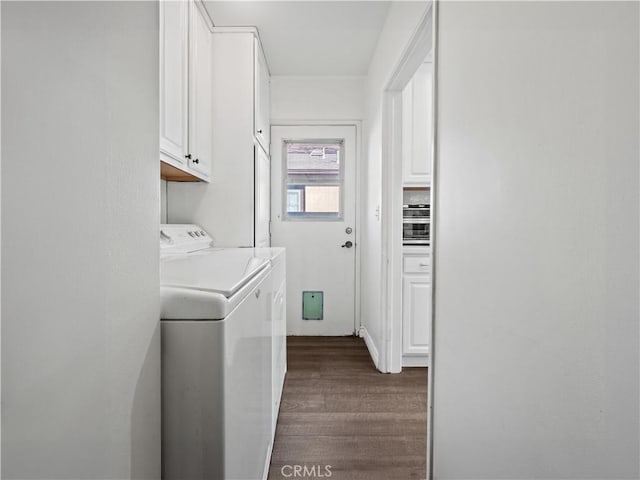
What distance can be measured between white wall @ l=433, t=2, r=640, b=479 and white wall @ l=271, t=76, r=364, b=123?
235 centimetres

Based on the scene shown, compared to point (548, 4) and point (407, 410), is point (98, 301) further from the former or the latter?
point (407, 410)

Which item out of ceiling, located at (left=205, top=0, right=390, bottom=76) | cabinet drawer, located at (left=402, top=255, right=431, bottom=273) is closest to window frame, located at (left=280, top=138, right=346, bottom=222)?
ceiling, located at (left=205, top=0, right=390, bottom=76)

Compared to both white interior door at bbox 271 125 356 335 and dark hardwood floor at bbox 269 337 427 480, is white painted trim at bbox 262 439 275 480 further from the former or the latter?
white interior door at bbox 271 125 356 335

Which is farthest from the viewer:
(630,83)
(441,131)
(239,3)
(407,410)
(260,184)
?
(260,184)

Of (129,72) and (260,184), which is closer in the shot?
(129,72)

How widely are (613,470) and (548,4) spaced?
0.84 meters

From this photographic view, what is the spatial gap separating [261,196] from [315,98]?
1.21 m

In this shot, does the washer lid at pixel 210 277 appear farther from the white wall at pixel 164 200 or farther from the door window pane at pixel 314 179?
the door window pane at pixel 314 179

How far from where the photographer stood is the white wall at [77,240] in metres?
0.39

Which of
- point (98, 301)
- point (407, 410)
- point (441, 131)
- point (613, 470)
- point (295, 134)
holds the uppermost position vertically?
point (295, 134)

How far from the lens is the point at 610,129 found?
613 millimetres

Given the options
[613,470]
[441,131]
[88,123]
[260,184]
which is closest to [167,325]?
[88,123]

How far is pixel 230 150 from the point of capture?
2.63 metres

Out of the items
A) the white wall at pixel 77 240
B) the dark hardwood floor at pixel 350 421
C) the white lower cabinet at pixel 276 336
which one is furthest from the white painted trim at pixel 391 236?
the white wall at pixel 77 240
